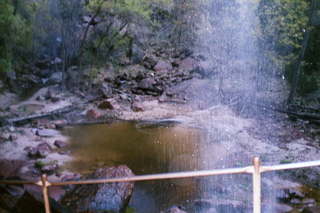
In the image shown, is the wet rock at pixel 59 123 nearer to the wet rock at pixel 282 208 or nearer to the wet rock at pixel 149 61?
the wet rock at pixel 282 208

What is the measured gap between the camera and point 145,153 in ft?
22.4

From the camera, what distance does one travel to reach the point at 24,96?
39.4 ft

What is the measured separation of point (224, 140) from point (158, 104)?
4571mm

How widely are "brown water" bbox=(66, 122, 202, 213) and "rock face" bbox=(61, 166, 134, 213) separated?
0.50 metres

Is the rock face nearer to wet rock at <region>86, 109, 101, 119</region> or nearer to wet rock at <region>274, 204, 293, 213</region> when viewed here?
wet rock at <region>274, 204, 293, 213</region>

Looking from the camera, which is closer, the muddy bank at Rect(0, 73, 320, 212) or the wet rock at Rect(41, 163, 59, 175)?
the muddy bank at Rect(0, 73, 320, 212)

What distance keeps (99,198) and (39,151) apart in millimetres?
3318

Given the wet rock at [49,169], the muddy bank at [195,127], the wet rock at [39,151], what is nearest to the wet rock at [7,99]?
the muddy bank at [195,127]

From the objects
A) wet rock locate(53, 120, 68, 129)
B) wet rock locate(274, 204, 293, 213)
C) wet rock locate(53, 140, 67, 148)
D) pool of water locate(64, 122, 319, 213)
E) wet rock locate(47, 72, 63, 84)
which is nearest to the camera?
wet rock locate(274, 204, 293, 213)

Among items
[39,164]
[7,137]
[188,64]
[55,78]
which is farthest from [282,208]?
[55,78]

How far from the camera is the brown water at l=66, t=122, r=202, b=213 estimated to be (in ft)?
16.0

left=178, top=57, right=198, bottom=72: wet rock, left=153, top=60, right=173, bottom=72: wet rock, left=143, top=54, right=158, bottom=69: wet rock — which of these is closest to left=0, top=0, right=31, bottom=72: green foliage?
left=153, top=60, right=173, bottom=72: wet rock

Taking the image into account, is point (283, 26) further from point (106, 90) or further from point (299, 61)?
point (106, 90)

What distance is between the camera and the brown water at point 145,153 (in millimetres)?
4883
